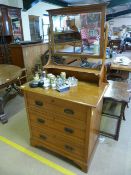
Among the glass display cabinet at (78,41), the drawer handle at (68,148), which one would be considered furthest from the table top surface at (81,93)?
the drawer handle at (68,148)

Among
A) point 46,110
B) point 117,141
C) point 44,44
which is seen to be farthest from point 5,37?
point 117,141

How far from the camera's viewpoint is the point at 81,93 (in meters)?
1.44

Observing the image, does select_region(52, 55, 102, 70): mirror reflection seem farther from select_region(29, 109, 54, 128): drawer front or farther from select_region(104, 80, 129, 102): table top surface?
select_region(29, 109, 54, 128): drawer front

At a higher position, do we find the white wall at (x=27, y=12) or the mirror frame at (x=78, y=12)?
the white wall at (x=27, y=12)

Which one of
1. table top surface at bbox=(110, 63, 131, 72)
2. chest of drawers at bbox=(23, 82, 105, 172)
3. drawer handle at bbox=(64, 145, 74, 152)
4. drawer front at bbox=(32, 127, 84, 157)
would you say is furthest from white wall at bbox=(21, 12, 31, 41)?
drawer handle at bbox=(64, 145, 74, 152)

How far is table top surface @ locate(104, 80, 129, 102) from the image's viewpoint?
Answer: 1852 mm

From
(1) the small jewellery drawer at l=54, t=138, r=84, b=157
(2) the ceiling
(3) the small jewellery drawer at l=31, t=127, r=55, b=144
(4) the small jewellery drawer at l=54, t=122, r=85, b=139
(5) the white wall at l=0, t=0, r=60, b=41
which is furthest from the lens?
(2) the ceiling

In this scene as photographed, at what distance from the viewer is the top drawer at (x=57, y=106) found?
4.37 feet

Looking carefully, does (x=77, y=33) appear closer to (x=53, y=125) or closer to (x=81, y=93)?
(x=81, y=93)

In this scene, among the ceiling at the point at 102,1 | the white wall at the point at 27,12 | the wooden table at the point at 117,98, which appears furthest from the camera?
the ceiling at the point at 102,1

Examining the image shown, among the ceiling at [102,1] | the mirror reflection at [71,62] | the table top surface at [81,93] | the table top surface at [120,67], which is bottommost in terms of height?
the table top surface at [81,93]

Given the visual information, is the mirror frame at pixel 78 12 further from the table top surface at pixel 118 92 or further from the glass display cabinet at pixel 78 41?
the table top surface at pixel 118 92

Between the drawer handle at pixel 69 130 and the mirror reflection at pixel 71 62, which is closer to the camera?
the drawer handle at pixel 69 130

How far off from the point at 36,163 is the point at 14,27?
4.47m
